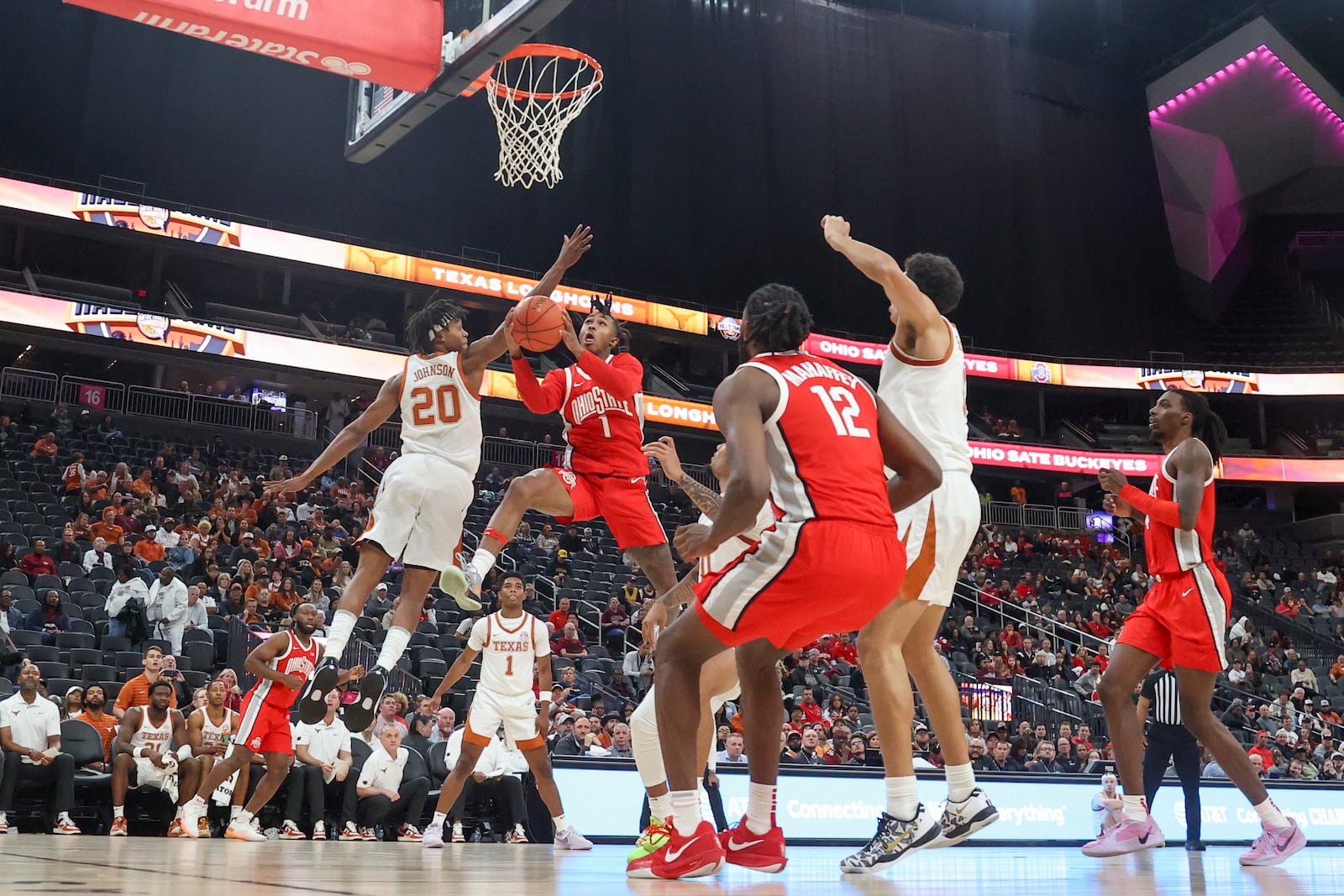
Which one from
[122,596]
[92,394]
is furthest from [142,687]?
[92,394]

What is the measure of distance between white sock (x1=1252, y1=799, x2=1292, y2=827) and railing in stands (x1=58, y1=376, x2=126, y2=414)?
75.7 ft

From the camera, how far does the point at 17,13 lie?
26.7m

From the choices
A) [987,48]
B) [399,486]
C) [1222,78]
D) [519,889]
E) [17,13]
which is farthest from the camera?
[987,48]

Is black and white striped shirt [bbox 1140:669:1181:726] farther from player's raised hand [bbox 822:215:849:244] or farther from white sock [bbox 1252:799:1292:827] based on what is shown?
player's raised hand [bbox 822:215:849:244]

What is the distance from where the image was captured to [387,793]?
10.0 metres

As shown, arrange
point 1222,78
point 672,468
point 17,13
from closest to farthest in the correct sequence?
point 672,468, point 17,13, point 1222,78

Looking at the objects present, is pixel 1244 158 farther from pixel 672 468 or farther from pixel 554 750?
pixel 672 468

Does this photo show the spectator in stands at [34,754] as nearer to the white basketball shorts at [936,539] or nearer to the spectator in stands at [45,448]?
the white basketball shorts at [936,539]

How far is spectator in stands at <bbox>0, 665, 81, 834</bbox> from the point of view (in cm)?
901

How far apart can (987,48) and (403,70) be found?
105 ft

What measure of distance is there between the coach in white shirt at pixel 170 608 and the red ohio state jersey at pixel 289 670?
4.49 metres

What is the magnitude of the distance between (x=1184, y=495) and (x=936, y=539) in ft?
7.06

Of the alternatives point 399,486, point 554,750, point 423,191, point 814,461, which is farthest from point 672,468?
point 423,191

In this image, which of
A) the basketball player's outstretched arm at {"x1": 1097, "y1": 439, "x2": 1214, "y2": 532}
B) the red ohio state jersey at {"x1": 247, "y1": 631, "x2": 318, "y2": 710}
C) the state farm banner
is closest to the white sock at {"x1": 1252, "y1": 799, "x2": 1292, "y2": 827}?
the basketball player's outstretched arm at {"x1": 1097, "y1": 439, "x2": 1214, "y2": 532}
